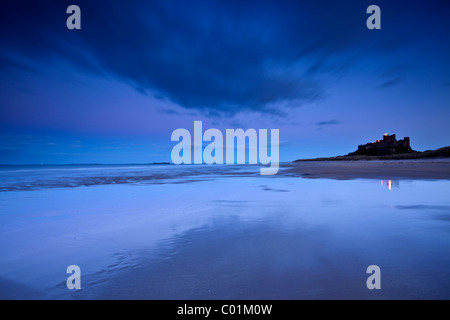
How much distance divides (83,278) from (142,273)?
674 mm

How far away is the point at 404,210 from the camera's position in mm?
4949

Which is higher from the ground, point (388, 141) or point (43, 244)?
point (388, 141)

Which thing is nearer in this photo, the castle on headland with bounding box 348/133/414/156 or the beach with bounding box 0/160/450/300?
the beach with bounding box 0/160/450/300

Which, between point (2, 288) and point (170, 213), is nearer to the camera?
point (2, 288)

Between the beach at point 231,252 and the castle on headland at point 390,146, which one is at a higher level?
the castle on headland at point 390,146

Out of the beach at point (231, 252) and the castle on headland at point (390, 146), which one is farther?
the castle on headland at point (390, 146)

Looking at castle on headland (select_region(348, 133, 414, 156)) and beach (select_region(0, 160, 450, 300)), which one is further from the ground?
castle on headland (select_region(348, 133, 414, 156))

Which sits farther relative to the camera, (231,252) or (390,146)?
(390,146)

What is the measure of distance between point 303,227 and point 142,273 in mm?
2955

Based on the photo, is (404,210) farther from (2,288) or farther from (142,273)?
(2,288)

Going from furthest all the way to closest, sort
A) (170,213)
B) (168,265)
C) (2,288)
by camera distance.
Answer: (170,213) < (168,265) < (2,288)

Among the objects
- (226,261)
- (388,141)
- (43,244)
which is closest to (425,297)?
(226,261)

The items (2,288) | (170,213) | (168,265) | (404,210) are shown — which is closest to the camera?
(2,288)
